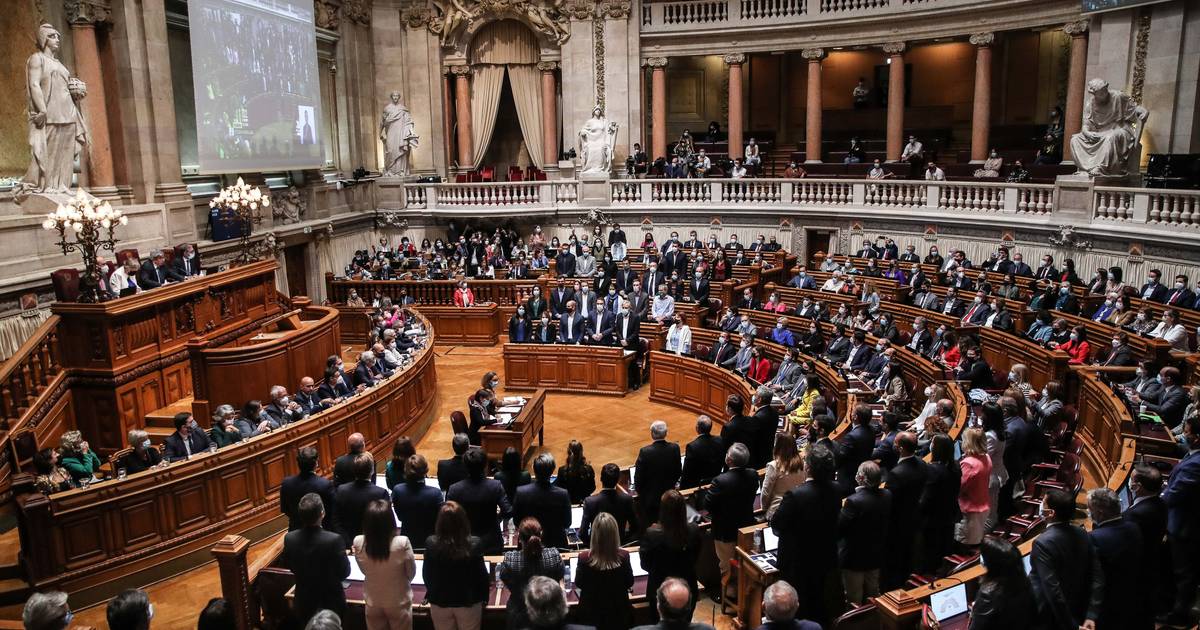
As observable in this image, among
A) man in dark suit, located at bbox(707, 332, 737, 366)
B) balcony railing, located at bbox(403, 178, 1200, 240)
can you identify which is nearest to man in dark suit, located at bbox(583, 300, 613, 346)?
man in dark suit, located at bbox(707, 332, 737, 366)

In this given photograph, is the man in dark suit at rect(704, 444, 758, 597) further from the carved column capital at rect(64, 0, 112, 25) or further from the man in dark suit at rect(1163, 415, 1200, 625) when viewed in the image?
the carved column capital at rect(64, 0, 112, 25)

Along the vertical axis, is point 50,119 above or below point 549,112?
below

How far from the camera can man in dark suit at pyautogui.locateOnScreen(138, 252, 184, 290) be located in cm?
1197

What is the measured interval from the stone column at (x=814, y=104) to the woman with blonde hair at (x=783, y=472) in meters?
18.4

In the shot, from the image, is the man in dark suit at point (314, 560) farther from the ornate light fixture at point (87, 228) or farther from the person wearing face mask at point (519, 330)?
the person wearing face mask at point (519, 330)

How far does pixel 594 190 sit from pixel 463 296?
6081 millimetres

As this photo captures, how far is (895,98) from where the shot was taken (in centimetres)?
2261

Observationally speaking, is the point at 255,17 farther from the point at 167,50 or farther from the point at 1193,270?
the point at 1193,270

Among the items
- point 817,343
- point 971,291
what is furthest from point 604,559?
point 971,291

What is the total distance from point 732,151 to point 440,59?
339 inches

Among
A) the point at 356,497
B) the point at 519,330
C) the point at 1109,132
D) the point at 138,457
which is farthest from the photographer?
the point at 1109,132

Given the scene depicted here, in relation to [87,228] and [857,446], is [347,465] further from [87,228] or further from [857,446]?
[87,228]

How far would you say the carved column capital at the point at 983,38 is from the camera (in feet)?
68.5

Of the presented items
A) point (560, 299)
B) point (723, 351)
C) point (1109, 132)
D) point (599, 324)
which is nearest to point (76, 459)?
point (723, 351)
